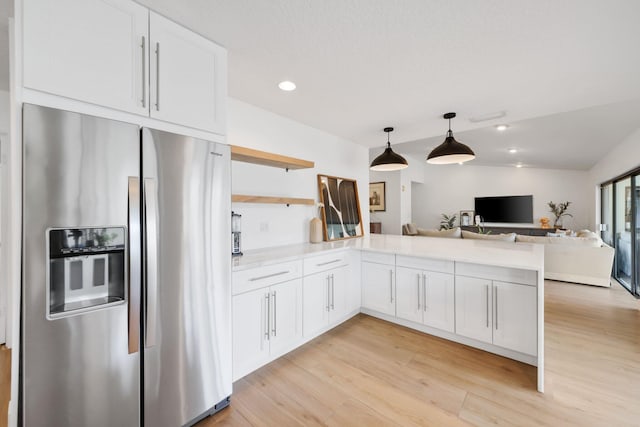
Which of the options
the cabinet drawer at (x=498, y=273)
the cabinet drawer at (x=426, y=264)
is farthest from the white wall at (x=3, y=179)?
the cabinet drawer at (x=498, y=273)

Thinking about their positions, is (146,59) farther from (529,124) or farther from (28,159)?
(529,124)

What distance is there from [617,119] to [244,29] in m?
4.58

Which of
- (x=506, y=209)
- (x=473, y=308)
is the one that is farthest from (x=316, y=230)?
(x=506, y=209)

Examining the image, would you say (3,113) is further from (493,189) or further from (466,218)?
(493,189)

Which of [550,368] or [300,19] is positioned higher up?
[300,19]

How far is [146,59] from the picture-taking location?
1419 mm

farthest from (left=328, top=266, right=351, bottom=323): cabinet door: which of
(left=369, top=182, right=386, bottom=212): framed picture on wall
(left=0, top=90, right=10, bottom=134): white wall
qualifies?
(left=369, top=182, right=386, bottom=212): framed picture on wall

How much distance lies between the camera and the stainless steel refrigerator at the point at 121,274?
109 centimetres

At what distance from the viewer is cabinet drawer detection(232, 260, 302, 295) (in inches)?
76.0

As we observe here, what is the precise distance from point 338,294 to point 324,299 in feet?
0.74

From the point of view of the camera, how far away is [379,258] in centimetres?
303

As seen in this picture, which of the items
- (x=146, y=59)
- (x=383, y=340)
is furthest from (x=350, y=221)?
(x=146, y=59)

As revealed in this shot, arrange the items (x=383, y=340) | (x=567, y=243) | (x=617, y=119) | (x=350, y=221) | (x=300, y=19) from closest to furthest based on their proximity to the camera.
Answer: (x=300, y=19) < (x=383, y=340) < (x=617, y=119) < (x=350, y=221) < (x=567, y=243)

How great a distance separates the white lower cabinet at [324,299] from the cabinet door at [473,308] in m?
1.10
